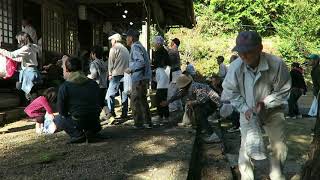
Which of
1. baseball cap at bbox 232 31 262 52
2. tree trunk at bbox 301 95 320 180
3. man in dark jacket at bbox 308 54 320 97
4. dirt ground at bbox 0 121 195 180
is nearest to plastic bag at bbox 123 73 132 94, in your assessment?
dirt ground at bbox 0 121 195 180

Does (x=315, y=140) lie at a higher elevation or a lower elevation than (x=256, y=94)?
lower

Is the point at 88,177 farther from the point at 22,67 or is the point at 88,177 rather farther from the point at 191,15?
the point at 191,15

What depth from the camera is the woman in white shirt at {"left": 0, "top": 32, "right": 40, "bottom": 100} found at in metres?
8.98

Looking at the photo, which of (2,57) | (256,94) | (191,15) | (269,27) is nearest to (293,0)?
(269,27)

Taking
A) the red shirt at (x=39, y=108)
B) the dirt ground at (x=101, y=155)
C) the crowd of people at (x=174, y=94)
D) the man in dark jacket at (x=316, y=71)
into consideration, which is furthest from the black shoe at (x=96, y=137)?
the man in dark jacket at (x=316, y=71)

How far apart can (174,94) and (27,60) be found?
3079mm

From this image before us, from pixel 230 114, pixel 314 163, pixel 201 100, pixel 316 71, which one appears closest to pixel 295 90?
pixel 316 71

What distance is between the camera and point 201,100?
7.81 meters

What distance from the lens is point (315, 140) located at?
4.64 metres

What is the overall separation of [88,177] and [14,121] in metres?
4.94

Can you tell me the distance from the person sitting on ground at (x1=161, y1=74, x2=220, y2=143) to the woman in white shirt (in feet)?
10.1

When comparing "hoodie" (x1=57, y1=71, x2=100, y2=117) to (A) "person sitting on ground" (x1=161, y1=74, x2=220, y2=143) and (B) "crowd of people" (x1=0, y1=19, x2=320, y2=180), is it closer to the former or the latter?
(B) "crowd of people" (x1=0, y1=19, x2=320, y2=180)

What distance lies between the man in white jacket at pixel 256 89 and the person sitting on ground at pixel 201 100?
2.93 metres

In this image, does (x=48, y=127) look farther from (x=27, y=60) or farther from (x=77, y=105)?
(x=27, y=60)
